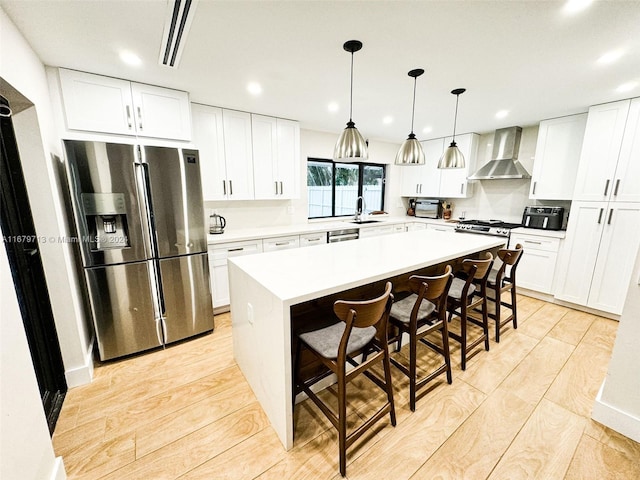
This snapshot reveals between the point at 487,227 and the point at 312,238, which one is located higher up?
the point at 487,227

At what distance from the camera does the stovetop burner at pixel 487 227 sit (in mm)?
3633

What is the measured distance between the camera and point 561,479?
1.31 m

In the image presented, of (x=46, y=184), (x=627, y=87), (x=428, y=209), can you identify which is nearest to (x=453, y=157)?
(x=627, y=87)

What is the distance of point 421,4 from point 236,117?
235 cm

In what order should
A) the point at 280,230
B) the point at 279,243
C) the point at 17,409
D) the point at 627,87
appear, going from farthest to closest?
the point at 280,230 < the point at 279,243 < the point at 627,87 < the point at 17,409

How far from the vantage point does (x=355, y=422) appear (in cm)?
162

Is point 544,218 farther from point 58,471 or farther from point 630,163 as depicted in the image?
point 58,471

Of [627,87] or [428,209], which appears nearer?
[627,87]

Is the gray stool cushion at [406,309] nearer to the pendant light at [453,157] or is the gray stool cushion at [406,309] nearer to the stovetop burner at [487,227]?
the pendant light at [453,157]

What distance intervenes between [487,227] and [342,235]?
84.2 inches

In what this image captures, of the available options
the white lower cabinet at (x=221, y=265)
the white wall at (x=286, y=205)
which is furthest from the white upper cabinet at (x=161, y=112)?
the white lower cabinet at (x=221, y=265)

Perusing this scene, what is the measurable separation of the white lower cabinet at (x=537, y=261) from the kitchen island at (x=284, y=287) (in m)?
1.71

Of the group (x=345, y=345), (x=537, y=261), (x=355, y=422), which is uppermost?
(x=345, y=345)

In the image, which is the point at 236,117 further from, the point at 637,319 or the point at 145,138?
the point at 637,319
